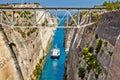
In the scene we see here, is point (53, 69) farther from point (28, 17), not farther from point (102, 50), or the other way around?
point (102, 50)

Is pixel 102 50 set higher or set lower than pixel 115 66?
lower

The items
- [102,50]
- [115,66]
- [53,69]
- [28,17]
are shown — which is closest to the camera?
[115,66]

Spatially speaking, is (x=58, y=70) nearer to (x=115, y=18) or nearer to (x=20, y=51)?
(x=20, y=51)

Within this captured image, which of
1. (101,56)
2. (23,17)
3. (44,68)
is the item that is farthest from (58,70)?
(101,56)

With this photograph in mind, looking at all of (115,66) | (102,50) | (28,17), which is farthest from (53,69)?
(115,66)

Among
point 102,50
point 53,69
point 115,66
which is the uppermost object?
point 115,66

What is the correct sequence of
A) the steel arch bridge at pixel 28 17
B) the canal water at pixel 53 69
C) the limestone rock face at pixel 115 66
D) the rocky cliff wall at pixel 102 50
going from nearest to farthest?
the limestone rock face at pixel 115 66
the rocky cliff wall at pixel 102 50
the steel arch bridge at pixel 28 17
the canal water at pixel 53 69

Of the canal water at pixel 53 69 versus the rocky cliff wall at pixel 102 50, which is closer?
the rocky cliff wall at pixel 102 50

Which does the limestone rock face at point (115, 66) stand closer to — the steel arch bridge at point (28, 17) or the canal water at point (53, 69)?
the steel arch bridge at point (28, 17)

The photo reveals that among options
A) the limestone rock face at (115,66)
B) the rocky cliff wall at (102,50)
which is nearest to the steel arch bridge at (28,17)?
the rocky cliff wall at (102,50)

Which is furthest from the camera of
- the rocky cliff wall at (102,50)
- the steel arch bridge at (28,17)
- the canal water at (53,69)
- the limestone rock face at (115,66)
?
the canal water at (53,69)

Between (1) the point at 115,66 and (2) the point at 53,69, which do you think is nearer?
(1) the point at 115,66
